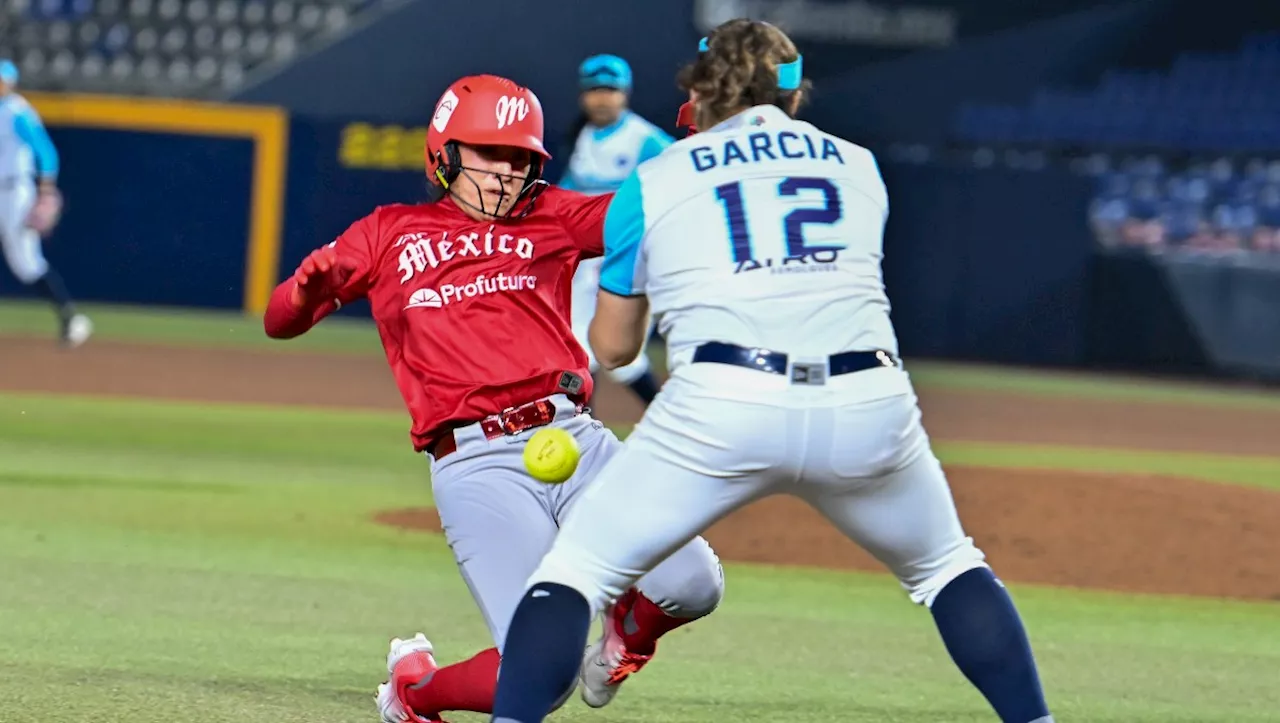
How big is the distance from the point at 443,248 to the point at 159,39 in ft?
71.7

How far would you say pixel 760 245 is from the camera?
4078mm


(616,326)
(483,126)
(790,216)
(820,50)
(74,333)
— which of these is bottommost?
(74,333)

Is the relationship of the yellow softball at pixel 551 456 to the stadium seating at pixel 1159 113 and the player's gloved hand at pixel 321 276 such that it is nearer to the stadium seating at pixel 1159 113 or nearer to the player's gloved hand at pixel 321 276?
the player's gloved hand at pixel 321 276

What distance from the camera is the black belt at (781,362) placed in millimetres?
4004

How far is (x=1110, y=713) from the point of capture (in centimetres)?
595

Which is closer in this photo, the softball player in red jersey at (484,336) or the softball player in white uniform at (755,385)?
the softball player in white uniform at (755,385)

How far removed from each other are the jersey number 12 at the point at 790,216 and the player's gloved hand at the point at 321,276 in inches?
46.3

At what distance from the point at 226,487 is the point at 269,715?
5.31m

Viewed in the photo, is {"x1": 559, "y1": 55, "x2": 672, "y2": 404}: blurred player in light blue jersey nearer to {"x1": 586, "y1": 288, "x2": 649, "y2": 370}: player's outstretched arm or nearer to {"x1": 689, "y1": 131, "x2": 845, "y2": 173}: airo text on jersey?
{"x1": 586, "y1": 288, "x2": 649, "y2": 370}: player's outstretched arm

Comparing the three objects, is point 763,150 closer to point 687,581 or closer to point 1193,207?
point 687,581

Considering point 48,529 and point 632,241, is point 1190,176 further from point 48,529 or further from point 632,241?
point 632,241

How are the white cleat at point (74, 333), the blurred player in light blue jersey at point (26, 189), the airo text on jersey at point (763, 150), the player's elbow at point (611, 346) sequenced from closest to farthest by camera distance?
the airo text on jersey at point (763, 150), the player's elbow at point (611, 346), the blurred player in light blue jersey at point (26, 189), the white cleat at point (74, 333)

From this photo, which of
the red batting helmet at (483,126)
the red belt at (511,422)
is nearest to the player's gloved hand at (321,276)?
the red batting helmet at (483,126)

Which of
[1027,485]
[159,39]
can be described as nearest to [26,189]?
[159,39]
